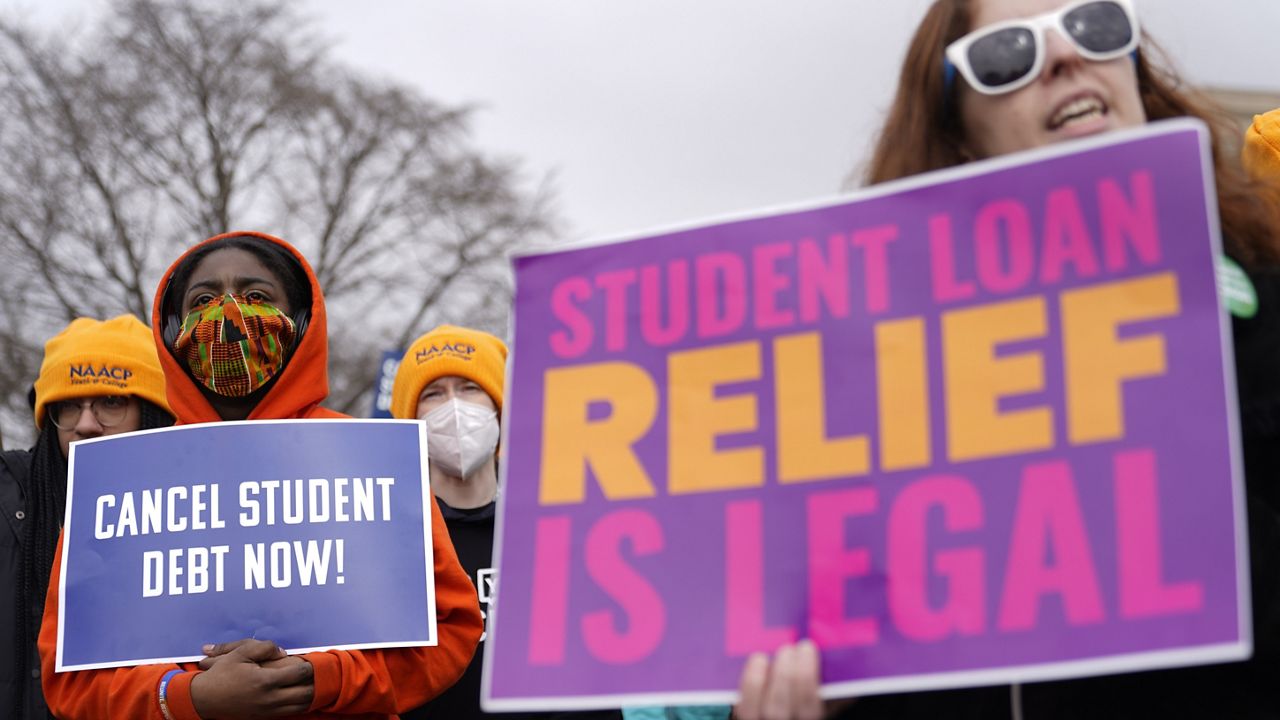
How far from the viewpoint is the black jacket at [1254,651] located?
1767 millimetres

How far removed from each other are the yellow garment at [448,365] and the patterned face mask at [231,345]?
1841mm

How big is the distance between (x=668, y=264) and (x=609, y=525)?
0.38 m

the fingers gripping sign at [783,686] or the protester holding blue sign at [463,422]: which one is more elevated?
the protester holding blue sign at [463,422]

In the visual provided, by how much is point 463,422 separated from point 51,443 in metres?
1.36

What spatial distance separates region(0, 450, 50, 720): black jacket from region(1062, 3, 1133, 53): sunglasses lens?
10.4ft

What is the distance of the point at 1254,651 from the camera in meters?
1.77

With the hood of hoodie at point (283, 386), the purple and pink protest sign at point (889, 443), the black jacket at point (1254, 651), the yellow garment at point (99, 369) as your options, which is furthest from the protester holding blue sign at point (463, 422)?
the black jacket at point (1254, 651)

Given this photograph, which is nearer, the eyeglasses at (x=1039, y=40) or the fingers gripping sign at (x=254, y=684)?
the eyeglasses at (x=1039, y=40)

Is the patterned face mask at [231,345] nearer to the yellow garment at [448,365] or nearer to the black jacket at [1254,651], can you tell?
the yellow garment at [448,365]

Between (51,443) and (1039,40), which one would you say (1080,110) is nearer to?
(1039,40)

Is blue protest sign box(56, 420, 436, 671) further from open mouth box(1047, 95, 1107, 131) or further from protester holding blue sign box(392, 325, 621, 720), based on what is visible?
open mouth box(1047, 95, 1107, 131)

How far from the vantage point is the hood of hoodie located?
3.35 meters

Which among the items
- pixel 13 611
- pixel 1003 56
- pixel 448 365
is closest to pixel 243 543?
pixel 13 611

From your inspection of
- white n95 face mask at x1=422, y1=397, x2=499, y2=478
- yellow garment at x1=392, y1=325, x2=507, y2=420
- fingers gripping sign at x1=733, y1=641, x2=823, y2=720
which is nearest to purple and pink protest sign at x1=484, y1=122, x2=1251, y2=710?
fingers gripping sign at x1=733, y1=641, x2=823, y2=720
